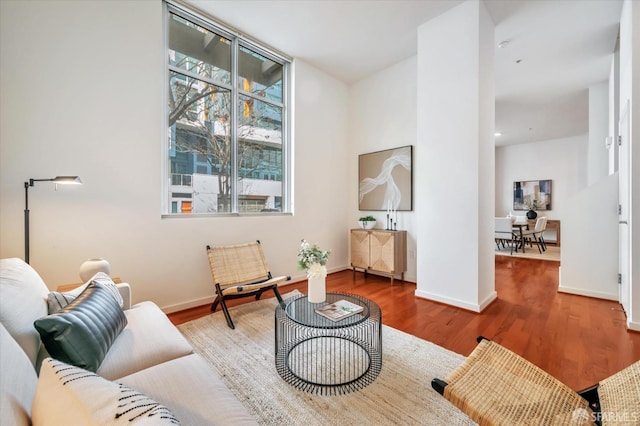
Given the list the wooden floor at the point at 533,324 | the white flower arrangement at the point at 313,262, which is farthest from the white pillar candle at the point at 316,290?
the wooden floor at the point at 533,324

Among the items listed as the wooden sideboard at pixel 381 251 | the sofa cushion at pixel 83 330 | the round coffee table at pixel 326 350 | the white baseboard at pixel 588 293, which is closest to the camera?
the sofa cushion at pixel 83 330

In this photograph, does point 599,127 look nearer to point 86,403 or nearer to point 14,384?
point 86,403

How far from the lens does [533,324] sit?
2.62 metres

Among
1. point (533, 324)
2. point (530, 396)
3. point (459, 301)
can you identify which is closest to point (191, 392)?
point (530, 396)

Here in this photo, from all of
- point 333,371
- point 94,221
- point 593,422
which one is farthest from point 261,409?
point 94,221

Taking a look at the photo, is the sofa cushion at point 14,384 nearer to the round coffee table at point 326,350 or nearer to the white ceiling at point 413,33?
the round coffee table at point 326,350

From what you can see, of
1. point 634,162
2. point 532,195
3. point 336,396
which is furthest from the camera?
point 532,195

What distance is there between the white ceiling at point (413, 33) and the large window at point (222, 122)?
313mm

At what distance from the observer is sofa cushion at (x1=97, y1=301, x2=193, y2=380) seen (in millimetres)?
1281

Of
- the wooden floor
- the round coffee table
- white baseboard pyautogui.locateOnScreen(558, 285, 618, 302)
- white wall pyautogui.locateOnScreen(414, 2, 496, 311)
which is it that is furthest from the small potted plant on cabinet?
white baseboard pyautogui.locateOnScreen(558, 285, 618, 302)

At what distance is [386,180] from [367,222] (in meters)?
0.75

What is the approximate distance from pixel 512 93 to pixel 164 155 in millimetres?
6082

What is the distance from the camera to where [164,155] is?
9.80 ft

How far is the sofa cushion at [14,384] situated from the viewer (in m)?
0.69
